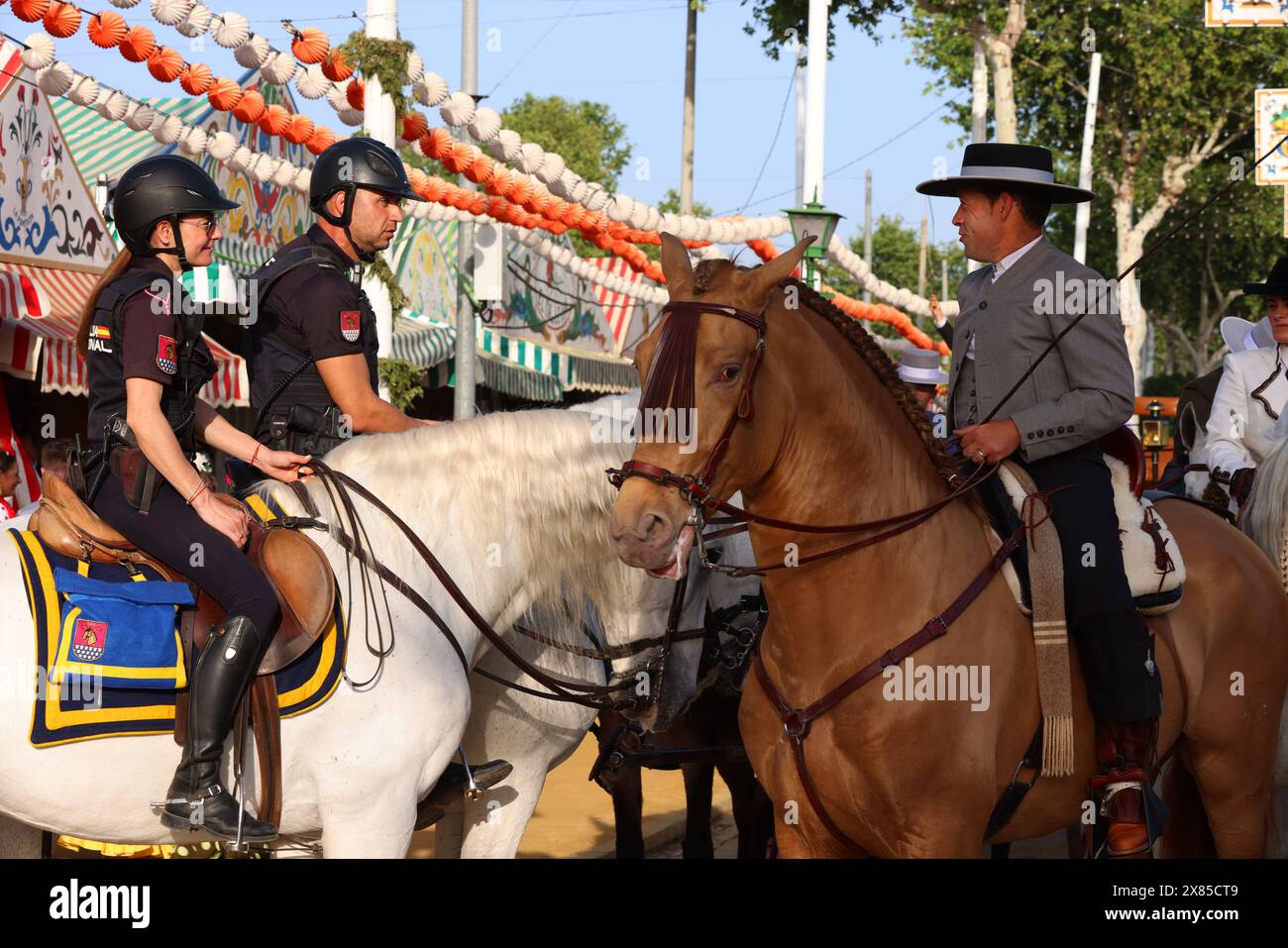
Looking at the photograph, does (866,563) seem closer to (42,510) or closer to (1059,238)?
(42,510)

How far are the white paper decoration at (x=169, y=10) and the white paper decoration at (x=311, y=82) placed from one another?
1381 mm

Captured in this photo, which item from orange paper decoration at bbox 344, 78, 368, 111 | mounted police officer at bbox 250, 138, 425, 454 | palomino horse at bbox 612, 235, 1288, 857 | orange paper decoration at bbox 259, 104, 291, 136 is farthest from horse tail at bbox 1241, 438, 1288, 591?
orange paper decoration at bbox 259, 104, 291, 136

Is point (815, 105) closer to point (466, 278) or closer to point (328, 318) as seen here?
point (466, 278)

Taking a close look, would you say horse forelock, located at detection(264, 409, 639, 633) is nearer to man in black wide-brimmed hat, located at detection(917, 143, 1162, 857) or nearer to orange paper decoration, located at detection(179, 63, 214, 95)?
man in black wide-brimmed hat, located at detection(917, 143, 1162, 857)

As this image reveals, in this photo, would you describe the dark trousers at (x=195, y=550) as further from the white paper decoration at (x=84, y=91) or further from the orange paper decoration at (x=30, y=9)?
the white paper decoration at (x=84, y=91)

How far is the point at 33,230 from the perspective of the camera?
1017cm

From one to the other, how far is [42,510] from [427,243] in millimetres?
14225

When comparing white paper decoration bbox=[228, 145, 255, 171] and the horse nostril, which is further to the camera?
white paper decoration bbox=[228, 145, 255, 171]

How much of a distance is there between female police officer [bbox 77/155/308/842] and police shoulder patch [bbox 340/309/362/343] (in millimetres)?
428

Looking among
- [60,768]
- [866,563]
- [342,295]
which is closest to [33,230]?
[342,295]

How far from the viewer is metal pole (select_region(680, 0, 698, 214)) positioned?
91.2 ft

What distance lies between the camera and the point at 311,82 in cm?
963

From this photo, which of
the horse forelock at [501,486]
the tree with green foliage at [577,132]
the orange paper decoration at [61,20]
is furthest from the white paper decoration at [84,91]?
the tree with green foliage at [577,132]

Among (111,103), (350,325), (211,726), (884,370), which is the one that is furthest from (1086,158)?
(211,726)
